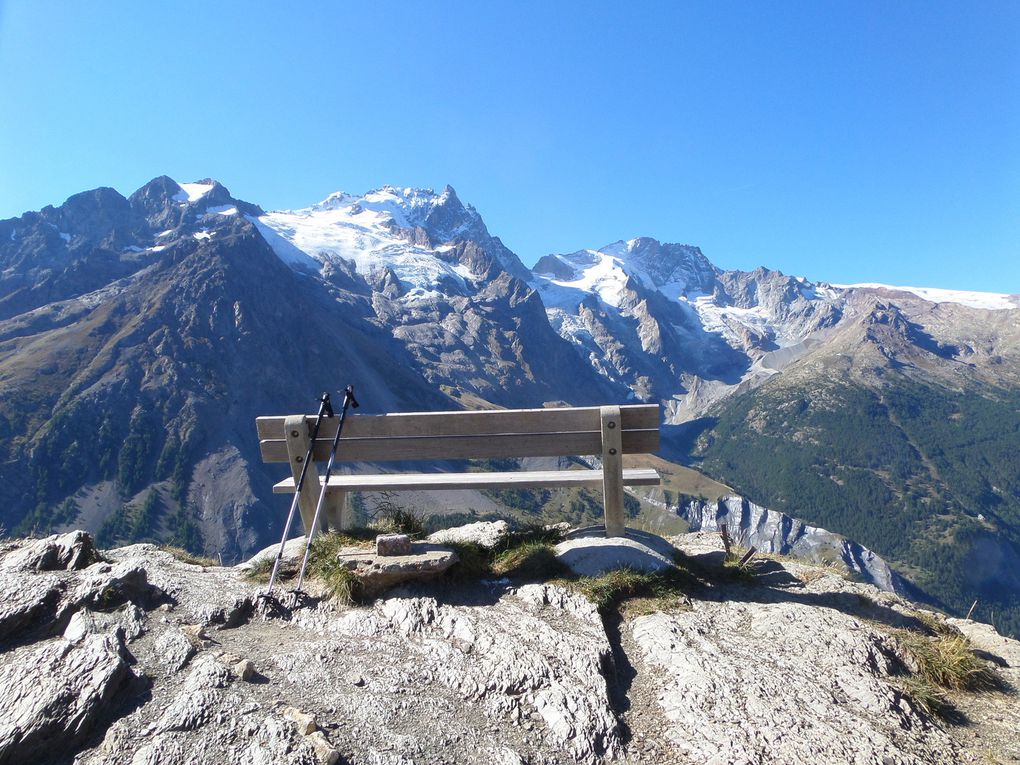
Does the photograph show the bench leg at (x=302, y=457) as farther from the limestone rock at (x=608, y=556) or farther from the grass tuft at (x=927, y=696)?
the grass tuft at (x=927, y=696)

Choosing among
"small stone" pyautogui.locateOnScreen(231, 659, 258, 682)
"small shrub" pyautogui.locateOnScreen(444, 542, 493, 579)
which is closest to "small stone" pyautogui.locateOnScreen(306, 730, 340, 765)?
"small stone" pyautogui.locateOnScreen(231, 659, 258, 682)

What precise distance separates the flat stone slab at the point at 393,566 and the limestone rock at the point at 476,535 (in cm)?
87

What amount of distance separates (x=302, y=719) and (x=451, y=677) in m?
1.47

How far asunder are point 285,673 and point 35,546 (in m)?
3.89

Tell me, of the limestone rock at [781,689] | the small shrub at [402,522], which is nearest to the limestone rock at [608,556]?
the limestone rock at [781,689]

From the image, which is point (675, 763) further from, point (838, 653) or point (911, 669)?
point (911, 669)

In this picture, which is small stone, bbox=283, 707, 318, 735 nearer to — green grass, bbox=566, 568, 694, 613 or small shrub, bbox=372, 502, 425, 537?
green grass, bbox=566, 568, 694, 613

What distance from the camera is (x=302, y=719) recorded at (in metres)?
Result: 4.75

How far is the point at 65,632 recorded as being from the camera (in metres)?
5.77

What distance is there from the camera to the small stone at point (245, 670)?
5.32 m

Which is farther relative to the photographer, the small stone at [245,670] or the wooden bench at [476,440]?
the wooden bench at [476,440]

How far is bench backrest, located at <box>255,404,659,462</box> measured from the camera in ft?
28.0

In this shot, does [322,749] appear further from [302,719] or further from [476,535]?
[476,535]

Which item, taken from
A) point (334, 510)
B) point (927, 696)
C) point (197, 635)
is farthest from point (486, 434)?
point (927, 696)
